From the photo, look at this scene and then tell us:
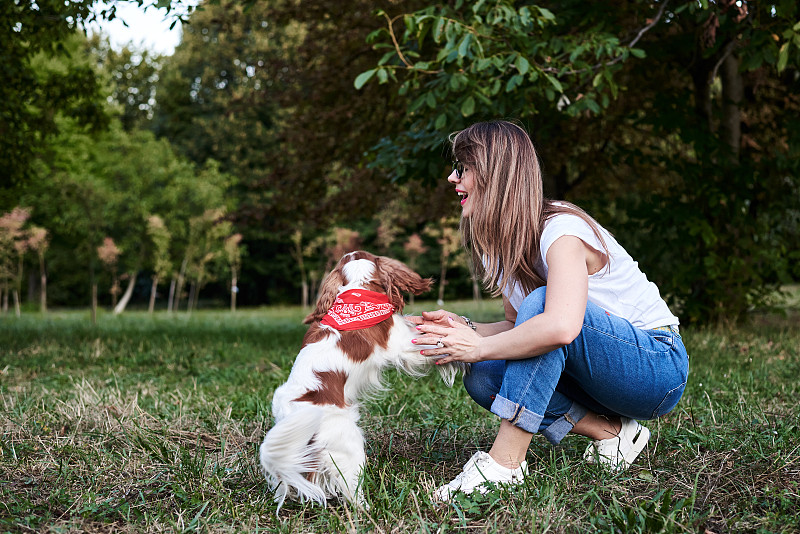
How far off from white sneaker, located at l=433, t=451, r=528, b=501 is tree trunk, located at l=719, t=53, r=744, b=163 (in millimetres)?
6237

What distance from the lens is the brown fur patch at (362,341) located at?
2.39m

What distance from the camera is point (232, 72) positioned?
27.2 meters

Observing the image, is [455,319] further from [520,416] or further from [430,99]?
[430,99]

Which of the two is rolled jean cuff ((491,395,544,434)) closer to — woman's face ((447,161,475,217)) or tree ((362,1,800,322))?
woman's face ((447,161,475,217))

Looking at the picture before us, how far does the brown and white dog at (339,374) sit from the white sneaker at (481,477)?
297mm

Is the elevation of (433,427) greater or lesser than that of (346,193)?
lesser

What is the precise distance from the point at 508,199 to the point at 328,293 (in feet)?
2.55

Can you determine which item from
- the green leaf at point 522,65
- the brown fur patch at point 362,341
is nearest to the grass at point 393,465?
the brown fur patch at point 362,341

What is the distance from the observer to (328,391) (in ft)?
7.47

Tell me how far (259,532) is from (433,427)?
1.33m

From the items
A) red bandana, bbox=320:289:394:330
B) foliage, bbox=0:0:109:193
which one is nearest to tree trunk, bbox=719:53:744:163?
red bandana, bbox=320:289:394:330

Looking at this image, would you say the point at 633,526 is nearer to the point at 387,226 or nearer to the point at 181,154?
the point at 387,226

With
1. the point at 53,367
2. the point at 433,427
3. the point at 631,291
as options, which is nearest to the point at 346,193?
the point at 53,367

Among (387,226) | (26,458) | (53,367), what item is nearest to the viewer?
(26,458)
